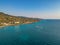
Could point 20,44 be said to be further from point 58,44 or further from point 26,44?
point 58,44

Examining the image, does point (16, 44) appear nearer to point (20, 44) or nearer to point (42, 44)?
point (20, 44)

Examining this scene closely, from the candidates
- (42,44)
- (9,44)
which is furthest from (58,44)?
(9,44)

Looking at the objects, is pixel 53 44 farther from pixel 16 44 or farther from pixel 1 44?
pixel 1 44

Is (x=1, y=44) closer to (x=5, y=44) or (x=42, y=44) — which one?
(x=5, y=44)

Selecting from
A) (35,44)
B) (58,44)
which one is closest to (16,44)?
(35,44)

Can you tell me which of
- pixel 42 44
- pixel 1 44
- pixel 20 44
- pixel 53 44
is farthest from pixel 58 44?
pixel 1 44

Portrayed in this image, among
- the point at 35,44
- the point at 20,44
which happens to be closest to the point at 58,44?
the point at 35,44
